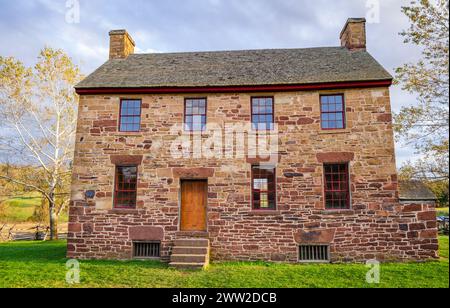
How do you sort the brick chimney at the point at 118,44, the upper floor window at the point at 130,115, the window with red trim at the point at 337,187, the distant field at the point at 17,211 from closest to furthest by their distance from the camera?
the window with red trim at the point at 337,187 → the upper floor window at the point at 130,115 → the brick chimney at the point at 118,44 → the distant field at the point at 17,211

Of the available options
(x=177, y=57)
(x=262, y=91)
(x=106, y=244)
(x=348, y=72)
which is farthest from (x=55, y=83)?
(x=348, y=72)

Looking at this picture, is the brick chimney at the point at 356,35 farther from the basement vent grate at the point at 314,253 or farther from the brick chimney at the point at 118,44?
the brick chimney at the point at 118,44

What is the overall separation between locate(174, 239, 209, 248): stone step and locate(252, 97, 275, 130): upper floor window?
14.5 ft

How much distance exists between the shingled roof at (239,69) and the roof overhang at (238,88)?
119 mm

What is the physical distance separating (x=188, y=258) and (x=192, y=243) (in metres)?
0.70

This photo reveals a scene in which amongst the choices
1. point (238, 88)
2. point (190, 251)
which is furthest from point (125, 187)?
point (238, 88)

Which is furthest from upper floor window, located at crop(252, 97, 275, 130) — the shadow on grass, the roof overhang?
the shadow on grass

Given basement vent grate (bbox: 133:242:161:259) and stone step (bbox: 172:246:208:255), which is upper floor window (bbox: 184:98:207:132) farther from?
basement vent grate (bbox: 133:242:161:259)

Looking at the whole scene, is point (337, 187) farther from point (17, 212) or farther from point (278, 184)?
point (17, 212)

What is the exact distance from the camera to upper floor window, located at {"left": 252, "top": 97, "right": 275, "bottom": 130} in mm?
11672

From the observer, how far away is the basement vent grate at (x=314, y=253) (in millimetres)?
10790

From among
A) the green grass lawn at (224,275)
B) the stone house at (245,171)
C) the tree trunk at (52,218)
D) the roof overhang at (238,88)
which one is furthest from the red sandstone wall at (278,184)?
the tree trunk at (52,218)

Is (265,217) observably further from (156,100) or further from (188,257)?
(156,100)
